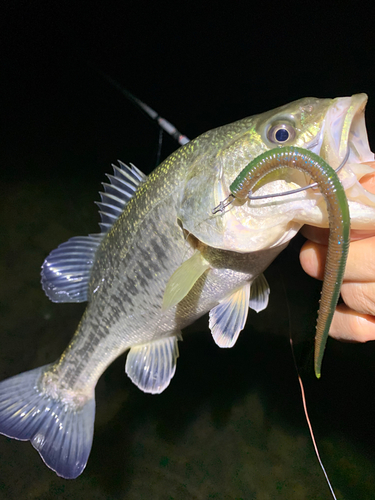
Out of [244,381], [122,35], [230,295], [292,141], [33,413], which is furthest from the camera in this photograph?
[122,35]

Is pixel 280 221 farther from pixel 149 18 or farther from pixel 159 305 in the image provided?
pixel 149 18

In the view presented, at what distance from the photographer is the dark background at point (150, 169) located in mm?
1724

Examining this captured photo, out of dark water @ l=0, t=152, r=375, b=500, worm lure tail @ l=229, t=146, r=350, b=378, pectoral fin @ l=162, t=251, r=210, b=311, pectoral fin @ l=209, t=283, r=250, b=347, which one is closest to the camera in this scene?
worm lure tail @ l=229, t=146, r=350, b=378

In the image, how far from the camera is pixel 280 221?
1.92ft

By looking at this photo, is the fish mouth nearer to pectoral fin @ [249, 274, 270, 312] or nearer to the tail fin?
pectoral fin @ [249, 274, 270, 312]

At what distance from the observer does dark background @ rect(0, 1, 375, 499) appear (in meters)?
1.72

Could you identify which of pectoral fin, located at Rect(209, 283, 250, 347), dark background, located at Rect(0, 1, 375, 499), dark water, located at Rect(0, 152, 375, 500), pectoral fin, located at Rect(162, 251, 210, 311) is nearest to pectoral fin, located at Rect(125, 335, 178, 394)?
pectoral fin, located at Rect(209, 283, 250, 347)

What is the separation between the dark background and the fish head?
1011mm

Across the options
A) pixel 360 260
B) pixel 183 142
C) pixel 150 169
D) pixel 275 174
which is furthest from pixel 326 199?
pixel 150 169

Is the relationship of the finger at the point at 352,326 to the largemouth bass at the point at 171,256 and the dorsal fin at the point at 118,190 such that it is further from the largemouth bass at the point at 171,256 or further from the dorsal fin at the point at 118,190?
the dorsal fin at the point at 118,190

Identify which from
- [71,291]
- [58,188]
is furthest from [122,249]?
[58,188]

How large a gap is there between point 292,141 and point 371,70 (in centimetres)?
186

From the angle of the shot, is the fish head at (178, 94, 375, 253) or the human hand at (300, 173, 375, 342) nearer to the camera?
the fish head at (178, 94, 375, 253)

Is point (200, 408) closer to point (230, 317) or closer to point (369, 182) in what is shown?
point (230, 317)
